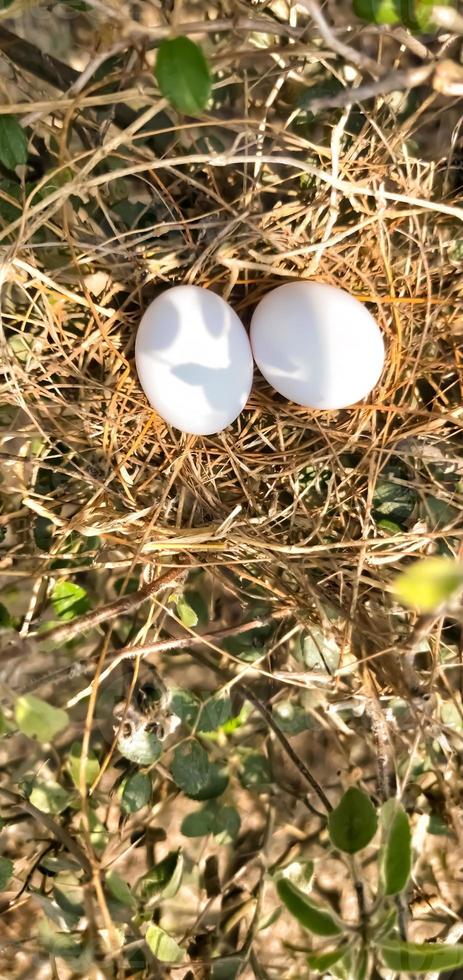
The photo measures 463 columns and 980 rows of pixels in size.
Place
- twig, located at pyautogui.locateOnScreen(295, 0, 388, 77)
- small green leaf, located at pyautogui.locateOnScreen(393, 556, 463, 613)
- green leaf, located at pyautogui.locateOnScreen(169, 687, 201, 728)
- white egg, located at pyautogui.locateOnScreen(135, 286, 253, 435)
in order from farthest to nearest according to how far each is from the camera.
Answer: green leaf, located at pyautogui.locateOnScreen(169, 687, 201, 728) < white egg, located at pyautogui.locateOnScreen(135, 286, 253, 435) < twig, located at pyautogui.locateOnScreen(295, 0, 388, 77) < small green leaf, located at pyautogui.locateOnScreen(393, 556, 463, 613)

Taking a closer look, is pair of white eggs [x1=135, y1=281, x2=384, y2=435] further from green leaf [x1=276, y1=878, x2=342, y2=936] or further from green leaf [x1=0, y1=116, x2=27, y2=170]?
green leaf [x1=276, y1=878, x2=342, y2=936]

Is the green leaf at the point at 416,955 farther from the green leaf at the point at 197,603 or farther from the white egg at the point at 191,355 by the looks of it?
the white egg at the point at 191,355

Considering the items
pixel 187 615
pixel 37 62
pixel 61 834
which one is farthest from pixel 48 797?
pixel 37 62

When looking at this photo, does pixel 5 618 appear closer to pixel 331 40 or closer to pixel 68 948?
pixel 68 948

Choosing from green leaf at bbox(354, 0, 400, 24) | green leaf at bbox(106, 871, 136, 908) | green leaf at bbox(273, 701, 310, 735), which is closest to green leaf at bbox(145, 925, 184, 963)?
green leaf at bbox(106, 871, 136, 908)

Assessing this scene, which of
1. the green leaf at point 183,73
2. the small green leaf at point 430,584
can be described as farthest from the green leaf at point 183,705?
the green leaf at point 183,73

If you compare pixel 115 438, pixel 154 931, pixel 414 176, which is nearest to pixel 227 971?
pixel 154 931

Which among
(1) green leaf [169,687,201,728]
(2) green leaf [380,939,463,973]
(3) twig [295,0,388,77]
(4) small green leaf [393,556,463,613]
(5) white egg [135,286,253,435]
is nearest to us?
(4) small green leaf [393,556,463,613]
